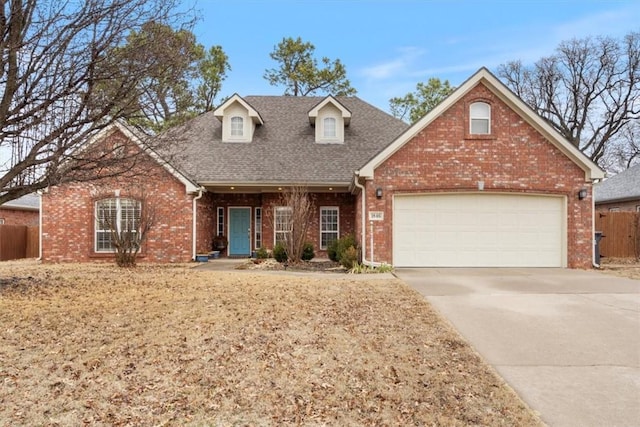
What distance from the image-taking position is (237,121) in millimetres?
18391

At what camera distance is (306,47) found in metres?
32.0

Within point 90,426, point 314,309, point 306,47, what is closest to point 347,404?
point 90,426

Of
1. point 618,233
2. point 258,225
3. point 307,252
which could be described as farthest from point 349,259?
point 618,233

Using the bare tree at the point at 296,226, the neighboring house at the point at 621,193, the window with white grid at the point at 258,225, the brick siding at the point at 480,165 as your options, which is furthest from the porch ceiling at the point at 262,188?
the neighboring house at the point at 621,193

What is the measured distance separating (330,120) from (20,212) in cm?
1799

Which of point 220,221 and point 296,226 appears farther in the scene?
point 220,221

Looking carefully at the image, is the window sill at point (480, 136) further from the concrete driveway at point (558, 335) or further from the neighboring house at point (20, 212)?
the neighboring house at point (20, 212)

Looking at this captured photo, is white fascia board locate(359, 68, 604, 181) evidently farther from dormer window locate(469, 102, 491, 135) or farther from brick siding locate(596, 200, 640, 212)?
brick siding locate(596, 200, 640, 212)

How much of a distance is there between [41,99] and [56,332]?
14.7 feet

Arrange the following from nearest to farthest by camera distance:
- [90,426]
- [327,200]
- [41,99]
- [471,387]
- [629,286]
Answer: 1. [90,426]
2. [471,387]
3. [41,99]
4. [629,286]
5. [327,200]

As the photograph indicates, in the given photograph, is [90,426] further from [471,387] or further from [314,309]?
[314,309]

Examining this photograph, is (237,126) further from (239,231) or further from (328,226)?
(328,226)

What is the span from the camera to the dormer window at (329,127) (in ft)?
60.6

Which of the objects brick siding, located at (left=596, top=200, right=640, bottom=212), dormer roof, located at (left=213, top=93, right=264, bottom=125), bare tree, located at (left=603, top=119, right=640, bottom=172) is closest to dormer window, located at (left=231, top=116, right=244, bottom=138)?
dormer roof, located at (left=213, top=93, right=264, bottom=125)
